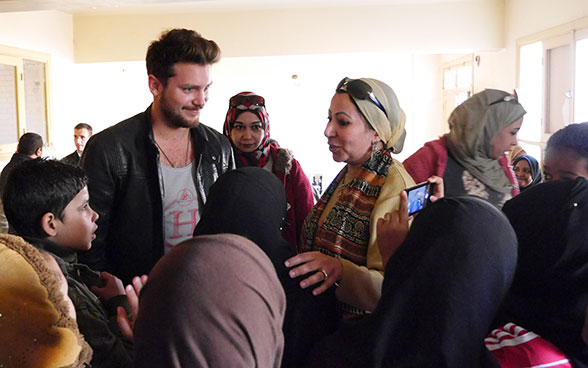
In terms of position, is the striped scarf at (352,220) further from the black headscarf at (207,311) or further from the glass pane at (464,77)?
the glass pane at (464,77)

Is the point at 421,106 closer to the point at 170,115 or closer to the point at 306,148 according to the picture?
the point at 306,148

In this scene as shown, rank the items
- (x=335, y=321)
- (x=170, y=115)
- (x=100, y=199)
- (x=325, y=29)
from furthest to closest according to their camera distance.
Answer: (x=325, y=29) → (x=170, y=115) → (x=100, y=199) → (x=335, y=321)

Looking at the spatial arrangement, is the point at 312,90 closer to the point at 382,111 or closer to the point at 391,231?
the point at 382,111

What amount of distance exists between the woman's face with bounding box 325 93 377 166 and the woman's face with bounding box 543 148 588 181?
77 cm

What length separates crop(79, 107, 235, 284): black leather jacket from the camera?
204 centimetres

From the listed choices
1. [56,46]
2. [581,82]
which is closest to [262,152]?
[581,82]

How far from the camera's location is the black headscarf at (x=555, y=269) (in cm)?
124

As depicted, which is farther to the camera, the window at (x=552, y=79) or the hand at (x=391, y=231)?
the window at (x=552, y=79)

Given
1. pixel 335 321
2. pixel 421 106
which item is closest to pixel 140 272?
pixel 335 321

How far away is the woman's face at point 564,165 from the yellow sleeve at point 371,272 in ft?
2.59

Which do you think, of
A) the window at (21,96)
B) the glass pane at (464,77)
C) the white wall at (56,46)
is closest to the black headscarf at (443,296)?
the window at (21,96)

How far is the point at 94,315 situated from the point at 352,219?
750mm

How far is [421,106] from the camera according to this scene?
1180cm

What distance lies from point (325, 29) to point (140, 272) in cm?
670
